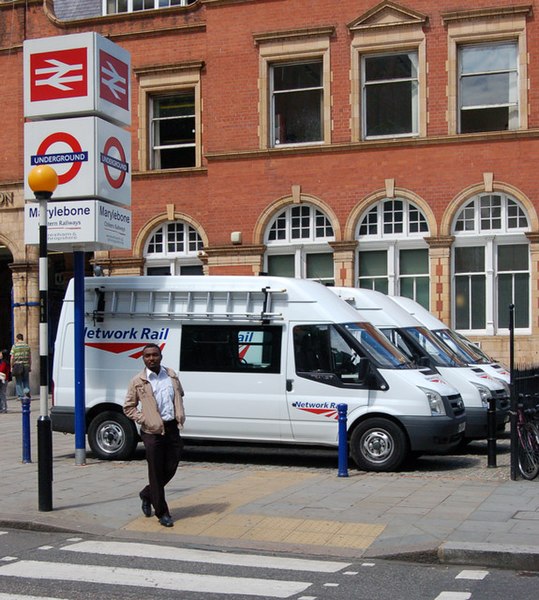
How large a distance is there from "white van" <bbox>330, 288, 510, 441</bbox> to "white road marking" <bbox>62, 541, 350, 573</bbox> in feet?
23.3

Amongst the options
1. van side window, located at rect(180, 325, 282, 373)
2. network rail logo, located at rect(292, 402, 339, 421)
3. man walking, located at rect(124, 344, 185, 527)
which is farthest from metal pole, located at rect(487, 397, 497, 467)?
man walking, located at rect(124, 344, 185, 527)

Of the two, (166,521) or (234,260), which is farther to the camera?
(234,260)

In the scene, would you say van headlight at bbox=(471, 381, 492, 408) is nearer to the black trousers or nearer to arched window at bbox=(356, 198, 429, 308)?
the black trousers

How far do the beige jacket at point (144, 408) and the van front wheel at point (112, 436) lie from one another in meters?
5.03

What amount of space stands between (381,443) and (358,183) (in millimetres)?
13915

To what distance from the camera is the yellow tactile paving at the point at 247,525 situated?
31.4ft

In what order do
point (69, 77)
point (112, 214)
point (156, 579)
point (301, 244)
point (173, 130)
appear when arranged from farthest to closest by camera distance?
point (173, 130) < point (301, 244) < point (112, 214) < point (69, 77) < point (156, 579)

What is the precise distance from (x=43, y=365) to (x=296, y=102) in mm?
17768

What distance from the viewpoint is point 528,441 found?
40.3ft

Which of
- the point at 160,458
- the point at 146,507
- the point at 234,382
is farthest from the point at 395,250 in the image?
the point at 160,458

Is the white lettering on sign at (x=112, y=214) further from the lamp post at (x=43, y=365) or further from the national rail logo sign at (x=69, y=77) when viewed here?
the lamp post at (x=43, y=365)

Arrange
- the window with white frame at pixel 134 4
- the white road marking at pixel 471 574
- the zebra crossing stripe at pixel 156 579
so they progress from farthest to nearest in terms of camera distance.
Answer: the window with white frame at pixel 134 4
the white road marking at pixel 471 574
the zebra crossing stripe at pixel 156 579

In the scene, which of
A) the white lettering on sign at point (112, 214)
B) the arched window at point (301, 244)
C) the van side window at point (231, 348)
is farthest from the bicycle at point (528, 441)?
the arched window at point (301, 244)

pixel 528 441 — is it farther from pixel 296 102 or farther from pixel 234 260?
pixel 296 102
